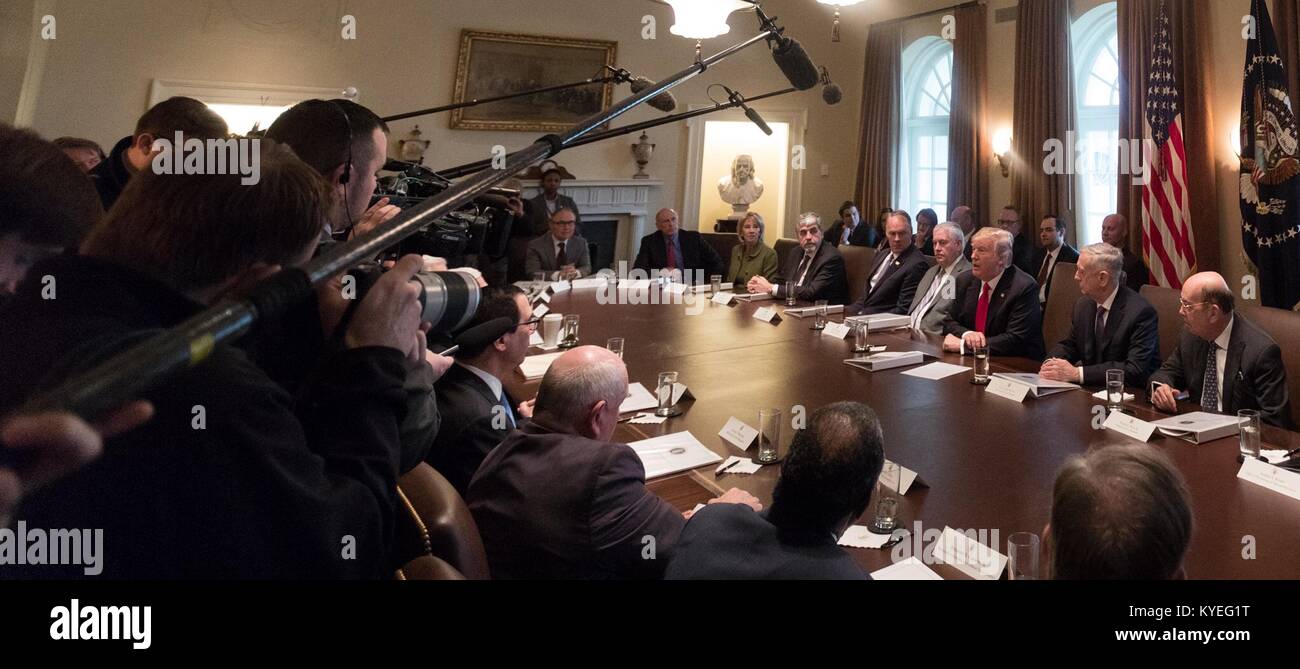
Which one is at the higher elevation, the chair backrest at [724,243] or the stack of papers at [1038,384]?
the chair backrest at [724,243]

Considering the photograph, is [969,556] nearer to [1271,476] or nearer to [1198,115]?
[1271,476]

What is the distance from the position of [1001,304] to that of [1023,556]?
8.90 ft

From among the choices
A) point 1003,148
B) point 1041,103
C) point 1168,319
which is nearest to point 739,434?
point 1168,319

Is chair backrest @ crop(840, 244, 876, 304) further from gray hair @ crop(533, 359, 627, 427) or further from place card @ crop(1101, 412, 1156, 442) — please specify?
gray hair @ crop(533, 359, 627, 427)

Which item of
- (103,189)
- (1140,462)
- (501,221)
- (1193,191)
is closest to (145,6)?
(103,189)

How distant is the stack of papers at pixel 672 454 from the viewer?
6.21ft

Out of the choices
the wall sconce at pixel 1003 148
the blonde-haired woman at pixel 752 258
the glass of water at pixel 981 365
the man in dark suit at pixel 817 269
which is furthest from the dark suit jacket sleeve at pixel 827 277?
the wall sconce at pixel 1003 148

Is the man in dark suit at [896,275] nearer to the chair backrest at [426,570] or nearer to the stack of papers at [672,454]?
the stack of papers at [672,454]

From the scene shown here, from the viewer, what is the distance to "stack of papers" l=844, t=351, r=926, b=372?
2.87 m

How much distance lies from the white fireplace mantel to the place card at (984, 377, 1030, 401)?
219 inches

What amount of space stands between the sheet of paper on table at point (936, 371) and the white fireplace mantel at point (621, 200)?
524 cm

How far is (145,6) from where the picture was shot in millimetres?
5973

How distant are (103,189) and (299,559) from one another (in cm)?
186
